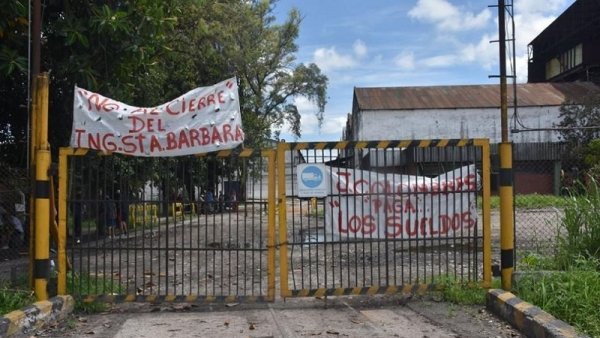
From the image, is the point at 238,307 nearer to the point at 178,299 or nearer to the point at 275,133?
the point at 178,299

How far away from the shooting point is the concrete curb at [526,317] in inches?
216

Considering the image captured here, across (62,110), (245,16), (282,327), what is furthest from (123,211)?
(245,16)

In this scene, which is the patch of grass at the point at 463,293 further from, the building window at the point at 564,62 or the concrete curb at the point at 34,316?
the building window at the point at 564,62

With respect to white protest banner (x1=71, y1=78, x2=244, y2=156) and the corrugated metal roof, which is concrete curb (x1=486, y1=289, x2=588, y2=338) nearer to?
white protest banner (x1=71, y1=78, x2=244, y2=156)

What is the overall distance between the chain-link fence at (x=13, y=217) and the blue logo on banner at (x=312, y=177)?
636cm

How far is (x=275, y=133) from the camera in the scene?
42.1 metres

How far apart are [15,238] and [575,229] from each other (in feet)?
37.9

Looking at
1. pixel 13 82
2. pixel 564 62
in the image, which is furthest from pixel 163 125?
pixel 564 62

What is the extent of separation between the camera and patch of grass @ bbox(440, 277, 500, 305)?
24.0 feet

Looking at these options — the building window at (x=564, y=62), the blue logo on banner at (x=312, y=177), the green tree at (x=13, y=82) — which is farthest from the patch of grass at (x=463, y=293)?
the building window at (x=564, y=62)

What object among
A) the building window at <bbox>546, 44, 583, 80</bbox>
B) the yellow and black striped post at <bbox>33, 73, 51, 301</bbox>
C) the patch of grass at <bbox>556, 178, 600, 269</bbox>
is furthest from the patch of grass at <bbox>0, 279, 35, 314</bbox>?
the building window at <bbox>546, 44, 583, 80</bbox>

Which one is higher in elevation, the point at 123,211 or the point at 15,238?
the point at 123,211

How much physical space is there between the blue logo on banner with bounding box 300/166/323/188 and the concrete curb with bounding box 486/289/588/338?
2.56m

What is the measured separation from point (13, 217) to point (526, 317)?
10812 millimetres
